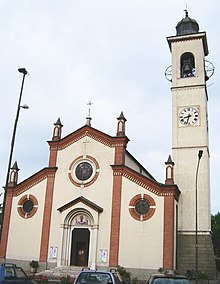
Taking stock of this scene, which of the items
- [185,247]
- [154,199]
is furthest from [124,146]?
[185,247]

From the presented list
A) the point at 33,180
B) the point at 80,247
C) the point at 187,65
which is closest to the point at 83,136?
the point at 33,180

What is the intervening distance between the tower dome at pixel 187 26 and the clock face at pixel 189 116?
8.44 metres

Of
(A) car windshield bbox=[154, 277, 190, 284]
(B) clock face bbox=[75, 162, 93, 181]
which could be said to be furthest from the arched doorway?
(A) car windshield bbox=[154, 277, 190, 284]

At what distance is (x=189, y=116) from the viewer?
33750mm

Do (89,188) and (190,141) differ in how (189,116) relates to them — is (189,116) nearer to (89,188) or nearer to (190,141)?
(190,141)

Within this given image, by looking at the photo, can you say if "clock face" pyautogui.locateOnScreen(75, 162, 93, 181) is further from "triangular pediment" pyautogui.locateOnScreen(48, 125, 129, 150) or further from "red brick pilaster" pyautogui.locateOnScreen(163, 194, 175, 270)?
"red brick pilaster" pyautogui.locateOnScreen(163, 194, 175, 270)

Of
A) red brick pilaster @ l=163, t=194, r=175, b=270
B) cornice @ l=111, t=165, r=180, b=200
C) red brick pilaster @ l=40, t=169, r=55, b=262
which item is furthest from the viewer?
red brick pilaster @ l=40, t=169, r=55, b=262

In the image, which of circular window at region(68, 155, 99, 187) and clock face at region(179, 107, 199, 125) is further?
clock face at region(179, 107, 199, 125)

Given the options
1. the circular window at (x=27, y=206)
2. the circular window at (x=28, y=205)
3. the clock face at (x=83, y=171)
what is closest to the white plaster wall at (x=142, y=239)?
the clock face at (x=83, y=171)

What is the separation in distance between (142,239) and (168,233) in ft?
6.73

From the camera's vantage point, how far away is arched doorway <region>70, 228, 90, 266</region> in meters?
29.9

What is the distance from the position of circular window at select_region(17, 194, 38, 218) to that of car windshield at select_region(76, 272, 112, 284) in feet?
64.0

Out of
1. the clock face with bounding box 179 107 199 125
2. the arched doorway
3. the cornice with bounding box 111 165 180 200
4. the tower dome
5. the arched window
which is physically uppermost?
the tower dome

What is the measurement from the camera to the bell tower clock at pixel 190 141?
29734 millimetres
